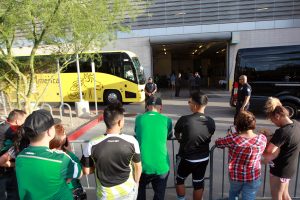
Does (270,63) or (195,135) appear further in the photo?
(270,63)

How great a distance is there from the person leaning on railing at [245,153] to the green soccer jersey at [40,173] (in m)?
1.89

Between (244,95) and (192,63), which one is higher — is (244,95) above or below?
below

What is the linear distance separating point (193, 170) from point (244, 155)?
770mm

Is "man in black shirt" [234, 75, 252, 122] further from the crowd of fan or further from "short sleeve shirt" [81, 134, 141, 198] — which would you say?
"short sleeve shirt" [81, 134, 141, 198]

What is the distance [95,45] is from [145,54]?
1239 cm

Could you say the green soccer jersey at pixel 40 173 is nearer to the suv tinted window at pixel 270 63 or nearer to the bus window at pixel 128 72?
the suv tinted window at pixel 270 63

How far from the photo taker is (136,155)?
2.61 meters

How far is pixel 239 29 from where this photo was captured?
756 inches

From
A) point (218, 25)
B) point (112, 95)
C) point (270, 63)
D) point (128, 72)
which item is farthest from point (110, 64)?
point (218, 25)

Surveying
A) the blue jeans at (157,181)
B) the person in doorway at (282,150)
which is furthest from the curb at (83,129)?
the person in doorway at (282,150)

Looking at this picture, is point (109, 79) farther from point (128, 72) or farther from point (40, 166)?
point (40, 166)

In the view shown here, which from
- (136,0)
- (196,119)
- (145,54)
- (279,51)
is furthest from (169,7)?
(196,119)

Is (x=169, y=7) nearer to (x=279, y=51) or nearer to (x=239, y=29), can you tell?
(x=239, y=29)

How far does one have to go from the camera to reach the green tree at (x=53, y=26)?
585cm
